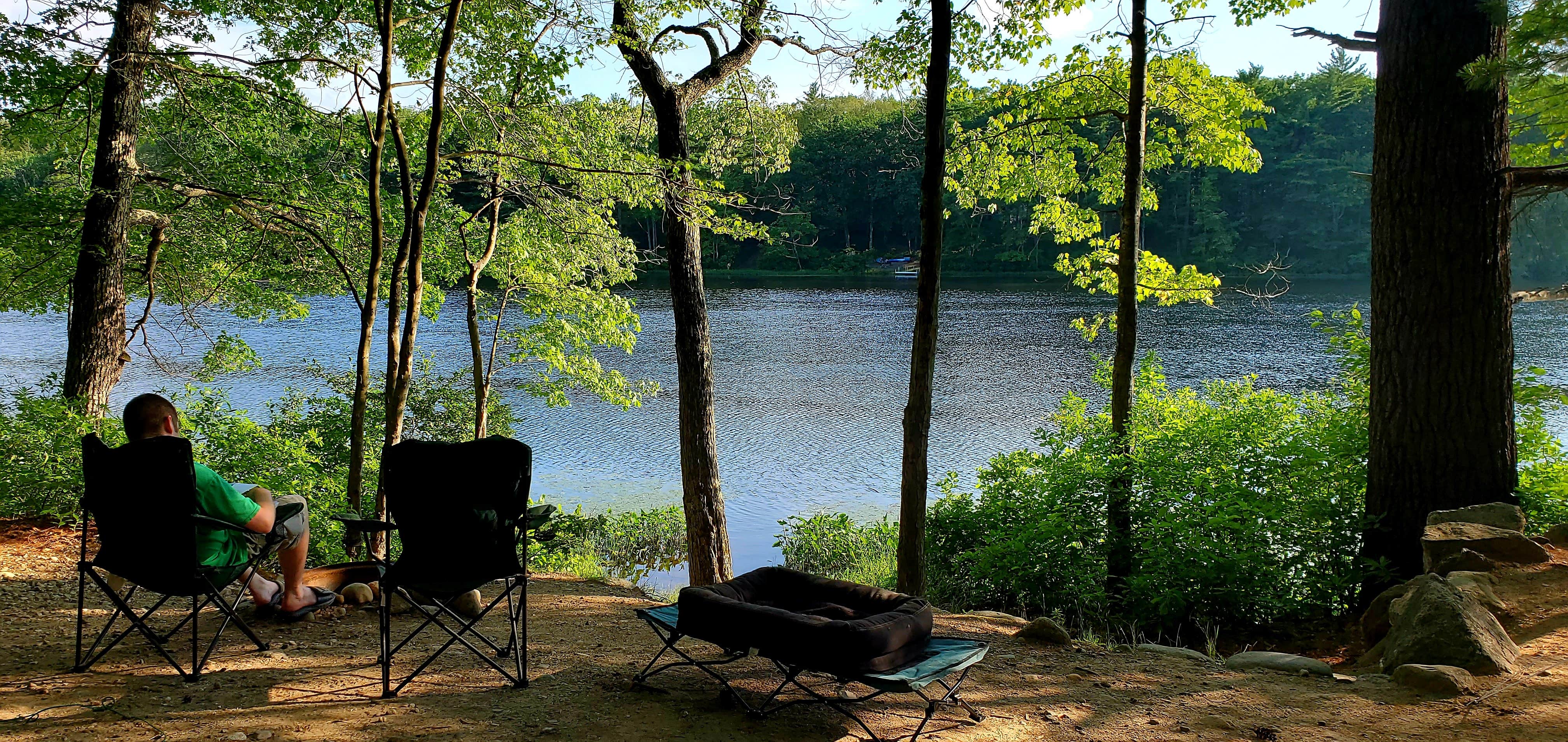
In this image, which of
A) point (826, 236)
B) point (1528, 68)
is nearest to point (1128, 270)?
point (1528, 68)

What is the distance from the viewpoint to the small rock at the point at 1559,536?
4.89 m

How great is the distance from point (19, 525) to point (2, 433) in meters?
0.60

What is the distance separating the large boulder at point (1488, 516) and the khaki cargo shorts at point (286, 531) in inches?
221

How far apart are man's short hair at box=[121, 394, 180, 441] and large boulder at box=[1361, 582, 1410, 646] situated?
18.1 ft

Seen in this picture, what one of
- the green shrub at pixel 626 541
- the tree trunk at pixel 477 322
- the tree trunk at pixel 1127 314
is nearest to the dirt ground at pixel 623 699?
the tree trunk at pixel 1127 314

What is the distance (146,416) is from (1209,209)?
55.9m

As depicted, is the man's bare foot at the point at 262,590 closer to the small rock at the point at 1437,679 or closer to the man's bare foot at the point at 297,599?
the man's bare foot at the point at 297,599

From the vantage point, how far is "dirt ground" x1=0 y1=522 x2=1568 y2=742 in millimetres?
2861

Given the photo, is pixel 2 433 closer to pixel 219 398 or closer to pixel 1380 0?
pixel 219 398

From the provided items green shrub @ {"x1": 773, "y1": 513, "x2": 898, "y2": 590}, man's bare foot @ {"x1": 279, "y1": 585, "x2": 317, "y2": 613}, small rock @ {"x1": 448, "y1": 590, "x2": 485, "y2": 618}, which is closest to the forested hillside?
green shrub @ {"x1": 773, "y1": 513, "x2": 898, "y2": 590}

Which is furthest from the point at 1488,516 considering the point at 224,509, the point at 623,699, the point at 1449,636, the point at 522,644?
the point at 224,509

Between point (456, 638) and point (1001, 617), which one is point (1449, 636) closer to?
point (1001, 617)

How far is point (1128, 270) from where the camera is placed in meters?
7.31

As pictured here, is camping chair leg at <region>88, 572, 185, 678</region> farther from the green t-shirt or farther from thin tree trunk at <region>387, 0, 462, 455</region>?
thin tree trunk at <region>387, 0, 462, 455</region>
